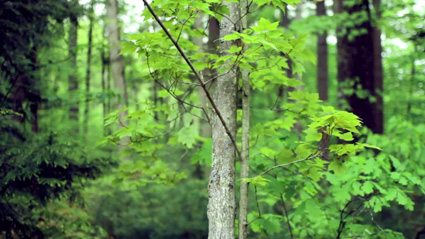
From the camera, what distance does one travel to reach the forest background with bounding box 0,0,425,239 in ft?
8.92

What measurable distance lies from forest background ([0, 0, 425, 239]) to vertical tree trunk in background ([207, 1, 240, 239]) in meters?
0.01

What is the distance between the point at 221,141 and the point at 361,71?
4.96 metres

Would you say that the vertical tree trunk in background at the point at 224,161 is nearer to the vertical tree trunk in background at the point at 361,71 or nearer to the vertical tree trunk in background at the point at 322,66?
the vertical tree trunk in background at the point at 361,71

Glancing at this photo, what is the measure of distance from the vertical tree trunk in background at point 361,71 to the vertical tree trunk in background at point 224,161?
4351mm

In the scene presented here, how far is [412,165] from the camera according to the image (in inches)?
159

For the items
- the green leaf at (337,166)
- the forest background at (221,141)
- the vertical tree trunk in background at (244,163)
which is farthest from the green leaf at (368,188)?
the vertical tree trunk in background at (244,163)

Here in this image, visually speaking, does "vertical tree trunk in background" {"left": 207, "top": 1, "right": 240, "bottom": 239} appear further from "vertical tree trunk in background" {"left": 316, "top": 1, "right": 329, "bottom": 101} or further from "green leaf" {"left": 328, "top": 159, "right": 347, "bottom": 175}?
"vertical tree trunk in background" {"left": 316, "top": 1, "right": 329, "bottom": 101}

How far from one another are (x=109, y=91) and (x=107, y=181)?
1.94 m

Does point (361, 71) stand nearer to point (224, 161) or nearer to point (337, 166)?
point (337, 166)

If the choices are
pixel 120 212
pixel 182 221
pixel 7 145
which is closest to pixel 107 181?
pixel 120 212

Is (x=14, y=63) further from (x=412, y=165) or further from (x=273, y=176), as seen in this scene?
(x=412, y=165)

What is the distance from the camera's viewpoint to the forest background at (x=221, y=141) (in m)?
2.72

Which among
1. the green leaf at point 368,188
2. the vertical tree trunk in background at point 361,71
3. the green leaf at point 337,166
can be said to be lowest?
the green leaf at point 368,188

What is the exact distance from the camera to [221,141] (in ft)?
9.38
